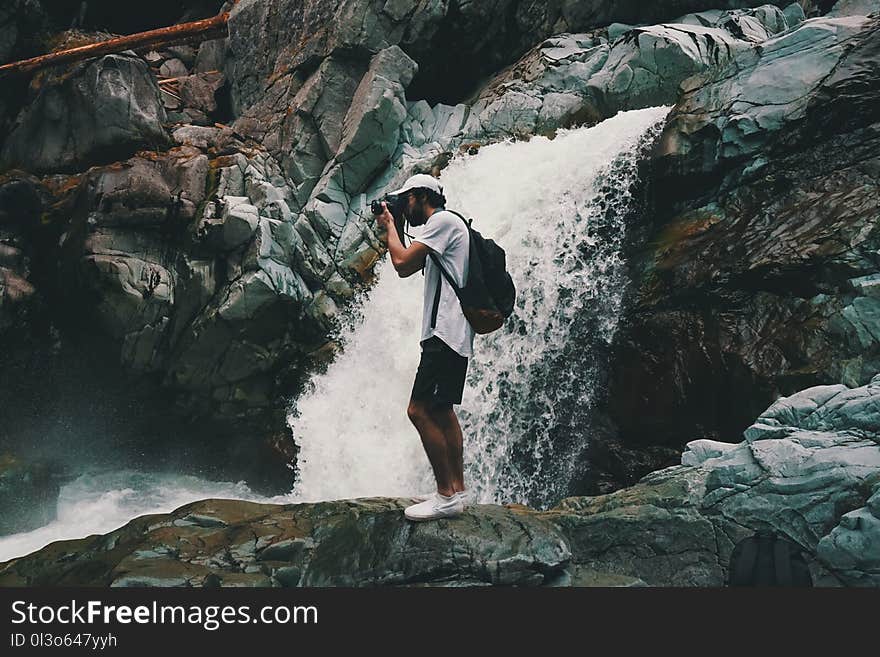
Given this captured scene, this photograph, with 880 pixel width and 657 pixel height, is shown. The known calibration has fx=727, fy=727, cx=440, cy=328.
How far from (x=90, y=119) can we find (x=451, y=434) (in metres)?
15.5

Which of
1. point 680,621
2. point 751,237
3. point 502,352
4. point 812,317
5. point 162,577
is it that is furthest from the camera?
point 502,352

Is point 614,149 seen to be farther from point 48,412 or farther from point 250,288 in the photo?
point 48,412

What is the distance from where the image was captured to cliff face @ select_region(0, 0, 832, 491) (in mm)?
15703

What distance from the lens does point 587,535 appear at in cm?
614

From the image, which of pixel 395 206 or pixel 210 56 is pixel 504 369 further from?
pixel 210 56

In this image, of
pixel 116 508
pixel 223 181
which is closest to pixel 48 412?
pixel 116 508

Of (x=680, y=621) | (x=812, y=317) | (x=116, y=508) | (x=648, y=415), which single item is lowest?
(x=116, y=508)

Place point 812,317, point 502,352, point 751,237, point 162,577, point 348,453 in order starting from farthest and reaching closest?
point 348,453 < point 502,352 < point 751,237 < point 812,317 < point 162,577

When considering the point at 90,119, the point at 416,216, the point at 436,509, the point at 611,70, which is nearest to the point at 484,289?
the point at 416,216

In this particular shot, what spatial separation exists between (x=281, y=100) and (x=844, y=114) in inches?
552

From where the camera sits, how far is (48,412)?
633 inches

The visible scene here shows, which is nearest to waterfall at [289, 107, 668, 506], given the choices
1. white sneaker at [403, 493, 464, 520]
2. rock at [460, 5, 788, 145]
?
rock at [460, 5, 788, 145]

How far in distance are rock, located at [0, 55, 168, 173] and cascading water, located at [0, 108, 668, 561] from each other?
688 cm

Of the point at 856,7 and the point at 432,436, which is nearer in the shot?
the point at 432,436
